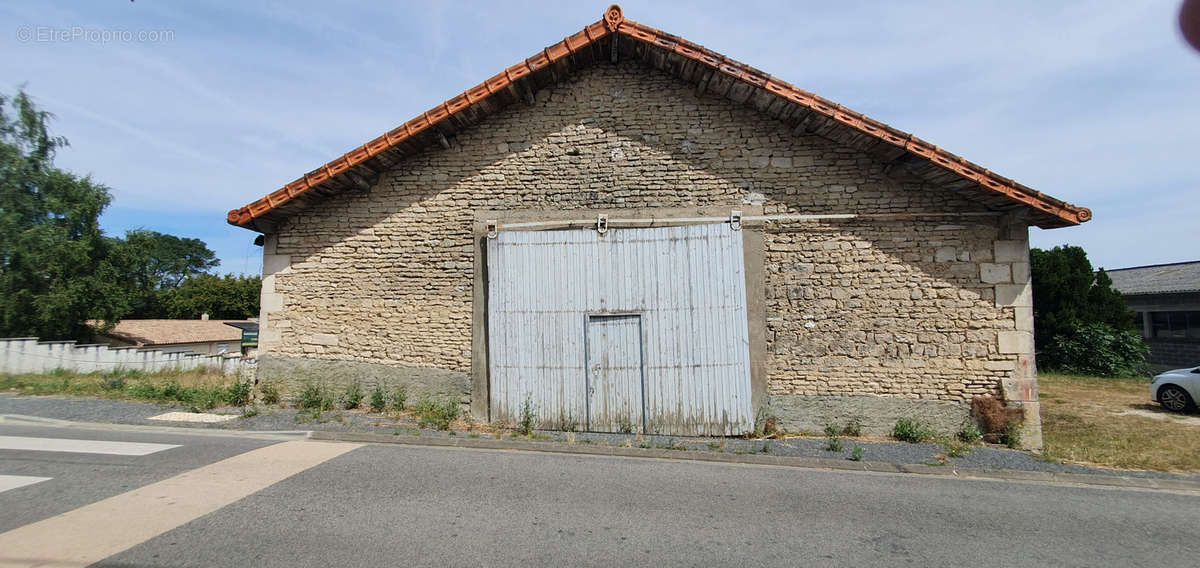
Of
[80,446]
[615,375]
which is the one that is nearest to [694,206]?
[615,375]

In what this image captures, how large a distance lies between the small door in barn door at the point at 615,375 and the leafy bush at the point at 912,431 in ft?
11.7

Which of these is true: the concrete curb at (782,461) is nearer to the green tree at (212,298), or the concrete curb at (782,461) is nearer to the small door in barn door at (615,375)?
the small door in barn door at (615,375)

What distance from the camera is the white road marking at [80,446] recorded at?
5.86 m

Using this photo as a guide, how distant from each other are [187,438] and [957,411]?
1023 centimetres

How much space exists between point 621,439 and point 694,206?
365cm

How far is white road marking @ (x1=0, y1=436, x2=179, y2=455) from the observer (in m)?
5.86

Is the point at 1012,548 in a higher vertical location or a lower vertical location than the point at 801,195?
lower

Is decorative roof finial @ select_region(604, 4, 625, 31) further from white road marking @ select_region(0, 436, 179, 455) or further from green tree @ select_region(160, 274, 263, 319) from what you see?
green tree @ select_region(160, 274, 263, 319)

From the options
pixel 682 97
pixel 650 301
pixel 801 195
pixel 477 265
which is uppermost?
pixel 682 97

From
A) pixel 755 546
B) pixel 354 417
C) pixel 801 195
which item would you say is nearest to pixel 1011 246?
pixel 801 195

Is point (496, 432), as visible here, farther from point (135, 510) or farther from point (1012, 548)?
point (1012, 548)

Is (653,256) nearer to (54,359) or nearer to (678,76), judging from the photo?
(678,76)

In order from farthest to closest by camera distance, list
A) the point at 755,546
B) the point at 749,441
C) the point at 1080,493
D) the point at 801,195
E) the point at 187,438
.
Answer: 1. the point at 801,195
2. the point at 749,441
3. the point at 187,438
4. the point at 1080,493
5. the point at 755,546

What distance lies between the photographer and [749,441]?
24.6 feet
